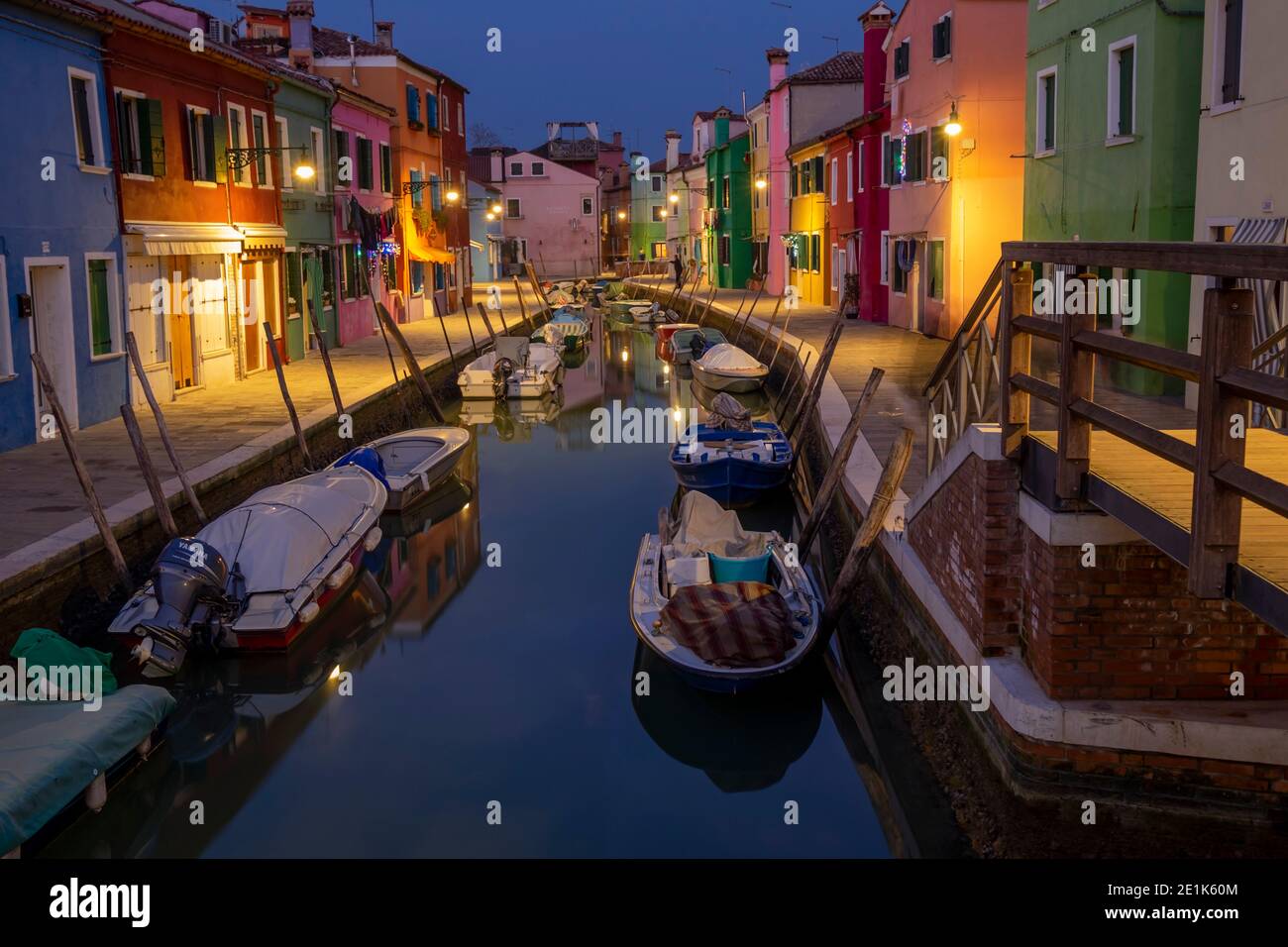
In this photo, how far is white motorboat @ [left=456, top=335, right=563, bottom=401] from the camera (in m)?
25.3

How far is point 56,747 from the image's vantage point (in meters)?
7.08

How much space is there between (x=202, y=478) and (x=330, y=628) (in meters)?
2.28

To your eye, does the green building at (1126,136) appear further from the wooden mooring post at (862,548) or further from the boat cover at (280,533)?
the boat cover at (280,533)

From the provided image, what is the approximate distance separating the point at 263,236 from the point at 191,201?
3.01 metres

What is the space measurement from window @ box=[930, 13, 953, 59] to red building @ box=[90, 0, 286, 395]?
12117mm

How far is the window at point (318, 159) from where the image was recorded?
2705 centimetres

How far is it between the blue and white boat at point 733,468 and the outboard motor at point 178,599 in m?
6.04

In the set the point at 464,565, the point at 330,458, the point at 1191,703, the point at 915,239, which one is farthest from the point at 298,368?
the point at 1191,703

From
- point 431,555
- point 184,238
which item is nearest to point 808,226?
point 184,238

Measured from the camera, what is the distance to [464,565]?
14.1 meters

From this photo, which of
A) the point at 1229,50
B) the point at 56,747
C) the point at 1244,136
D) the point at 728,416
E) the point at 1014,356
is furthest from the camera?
the point at 728,416

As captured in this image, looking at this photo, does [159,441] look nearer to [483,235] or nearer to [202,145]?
[202,145]

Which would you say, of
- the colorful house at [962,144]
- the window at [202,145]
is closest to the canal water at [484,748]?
the window at [202,145]
